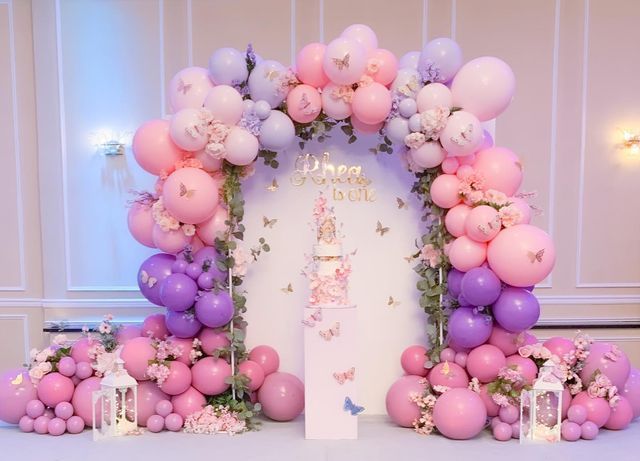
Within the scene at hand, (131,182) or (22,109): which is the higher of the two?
(22,109)

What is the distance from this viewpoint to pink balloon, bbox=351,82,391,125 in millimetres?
3160

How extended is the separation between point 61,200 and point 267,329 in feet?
8.28

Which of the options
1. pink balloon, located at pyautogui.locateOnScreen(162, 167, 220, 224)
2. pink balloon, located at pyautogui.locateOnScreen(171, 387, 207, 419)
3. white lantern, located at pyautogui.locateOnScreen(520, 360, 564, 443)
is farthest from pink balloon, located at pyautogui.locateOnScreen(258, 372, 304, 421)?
white lantern, located at pyautogui.locateOnScreen(520, 360, 564, 443)

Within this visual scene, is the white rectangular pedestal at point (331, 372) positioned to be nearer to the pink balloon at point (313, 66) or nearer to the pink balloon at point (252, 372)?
the pink balloon at point (252, 372)

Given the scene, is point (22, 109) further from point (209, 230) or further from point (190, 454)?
point (190, 454)

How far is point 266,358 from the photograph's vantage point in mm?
3535

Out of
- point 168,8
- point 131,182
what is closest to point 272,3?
point 168,8

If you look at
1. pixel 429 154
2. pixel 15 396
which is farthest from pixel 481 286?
pixel 15 396

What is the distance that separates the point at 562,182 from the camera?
4879 millimetres

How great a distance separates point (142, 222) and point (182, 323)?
0.70 metres

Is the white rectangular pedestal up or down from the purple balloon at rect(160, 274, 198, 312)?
down

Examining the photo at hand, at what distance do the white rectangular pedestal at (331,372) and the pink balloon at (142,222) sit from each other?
115cm

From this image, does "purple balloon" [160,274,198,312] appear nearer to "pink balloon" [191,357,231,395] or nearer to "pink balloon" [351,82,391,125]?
"pink balloon" [191,357,231,395]

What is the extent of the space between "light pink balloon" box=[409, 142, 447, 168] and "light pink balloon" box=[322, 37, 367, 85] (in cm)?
58
